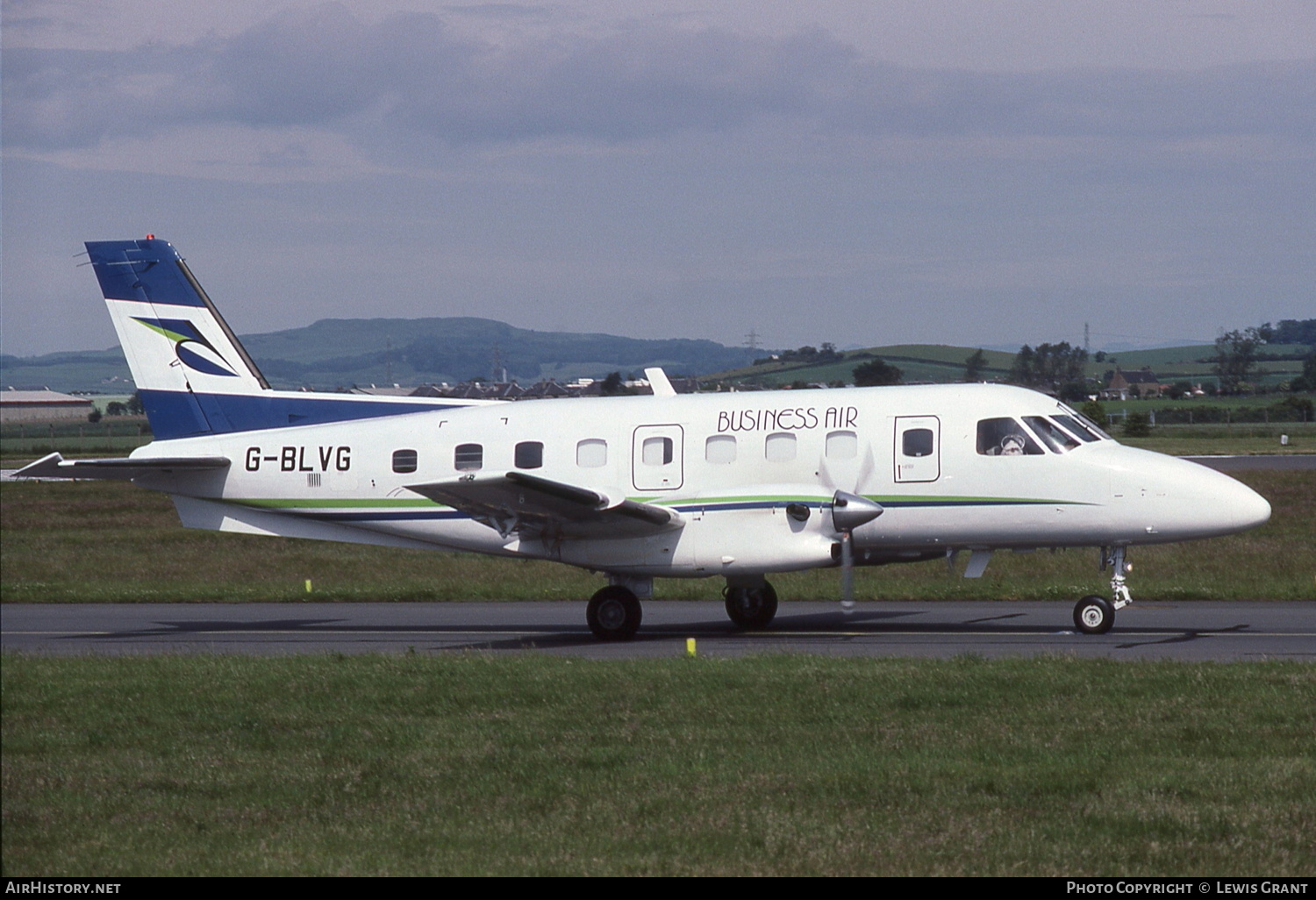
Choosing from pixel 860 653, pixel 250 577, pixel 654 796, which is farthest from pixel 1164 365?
pixel 654 796

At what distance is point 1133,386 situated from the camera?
239ft

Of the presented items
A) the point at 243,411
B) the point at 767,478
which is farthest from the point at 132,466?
the point at 767,478

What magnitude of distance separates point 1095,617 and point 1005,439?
2.56 metres

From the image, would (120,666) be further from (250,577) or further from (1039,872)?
(250,577)

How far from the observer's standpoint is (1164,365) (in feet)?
382

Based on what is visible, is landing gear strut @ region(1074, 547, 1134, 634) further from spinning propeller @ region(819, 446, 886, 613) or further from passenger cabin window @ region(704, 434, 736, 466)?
passenger cabin window @ region(704, 434, 736, 466)

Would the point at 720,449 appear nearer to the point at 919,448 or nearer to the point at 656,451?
the point at 656,451

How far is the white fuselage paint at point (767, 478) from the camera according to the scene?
17859 millimetres

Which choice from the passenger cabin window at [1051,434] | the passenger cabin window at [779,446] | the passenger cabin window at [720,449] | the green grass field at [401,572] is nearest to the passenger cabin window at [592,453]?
the passenger cabin window at [720,449]

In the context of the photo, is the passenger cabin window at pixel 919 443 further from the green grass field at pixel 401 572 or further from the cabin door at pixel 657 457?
the green grass field at pixel 401 572

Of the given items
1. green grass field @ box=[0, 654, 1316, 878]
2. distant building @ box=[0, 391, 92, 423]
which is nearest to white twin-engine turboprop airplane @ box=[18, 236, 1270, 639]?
green grass field @ box=[0, 654, 1316, 878]

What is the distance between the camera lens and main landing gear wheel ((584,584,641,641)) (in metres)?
18.8

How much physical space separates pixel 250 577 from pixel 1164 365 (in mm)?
101120

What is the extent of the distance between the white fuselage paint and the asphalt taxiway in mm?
1253
